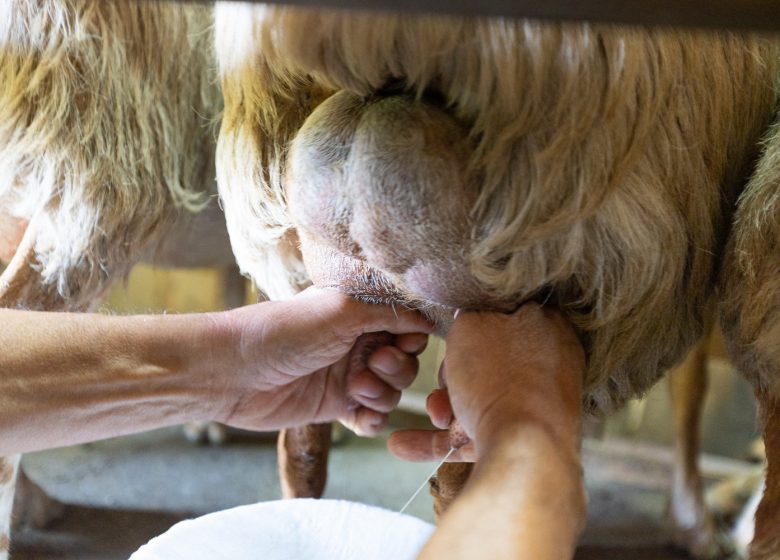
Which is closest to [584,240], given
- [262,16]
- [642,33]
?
[642,33]

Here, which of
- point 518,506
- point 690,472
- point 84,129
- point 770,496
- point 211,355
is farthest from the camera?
point 690,472

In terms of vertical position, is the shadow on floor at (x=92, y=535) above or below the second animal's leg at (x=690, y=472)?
above

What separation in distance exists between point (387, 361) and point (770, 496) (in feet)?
1.35

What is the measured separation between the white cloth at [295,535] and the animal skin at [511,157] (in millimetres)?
310

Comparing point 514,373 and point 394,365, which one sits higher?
point 514,373

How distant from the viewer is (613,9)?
400 millimetres

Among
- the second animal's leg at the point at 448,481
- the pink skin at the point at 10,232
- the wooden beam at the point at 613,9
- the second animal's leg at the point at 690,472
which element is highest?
the wooden beam at the point at 613,9

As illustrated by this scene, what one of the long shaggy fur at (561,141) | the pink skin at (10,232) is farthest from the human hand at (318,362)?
the pink skin at (10,232)

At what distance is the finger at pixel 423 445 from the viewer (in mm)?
836

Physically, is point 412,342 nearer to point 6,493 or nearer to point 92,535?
point 6,493

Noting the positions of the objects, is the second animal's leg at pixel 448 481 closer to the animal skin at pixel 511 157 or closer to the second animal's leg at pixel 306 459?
the animal skin at pixel 511 157

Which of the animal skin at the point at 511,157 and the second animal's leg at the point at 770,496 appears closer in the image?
the animal skin at the point at 511,157

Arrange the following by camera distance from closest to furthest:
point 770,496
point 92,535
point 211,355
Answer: point 770,496
point 211,355
point 92,535

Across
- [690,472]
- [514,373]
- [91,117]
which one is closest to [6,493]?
[91,117]
